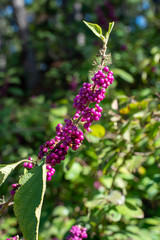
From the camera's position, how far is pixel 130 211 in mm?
1266

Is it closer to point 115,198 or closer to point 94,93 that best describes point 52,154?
point 94,93

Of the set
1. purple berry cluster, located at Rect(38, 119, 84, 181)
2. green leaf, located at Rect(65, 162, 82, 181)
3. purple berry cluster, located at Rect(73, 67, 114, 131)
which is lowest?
purple berry cluster, located at Rect(38, 119, 84, 181)

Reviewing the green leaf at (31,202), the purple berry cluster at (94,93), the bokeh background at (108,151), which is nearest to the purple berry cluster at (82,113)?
the purple berry cluster at (94,93)

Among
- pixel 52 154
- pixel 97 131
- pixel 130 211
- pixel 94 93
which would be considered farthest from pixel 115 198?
pixel 94 93

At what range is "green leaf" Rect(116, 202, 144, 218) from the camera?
1.23 m

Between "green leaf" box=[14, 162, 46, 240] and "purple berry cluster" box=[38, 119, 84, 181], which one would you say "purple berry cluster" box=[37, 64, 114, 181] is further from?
"green leaf" box=[14, 162, 46, 240]

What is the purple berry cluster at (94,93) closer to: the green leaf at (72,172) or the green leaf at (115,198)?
the green leaf at (115,198)

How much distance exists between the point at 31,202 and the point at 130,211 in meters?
0.78

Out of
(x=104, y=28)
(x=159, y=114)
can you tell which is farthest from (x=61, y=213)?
(x=104, y=28)

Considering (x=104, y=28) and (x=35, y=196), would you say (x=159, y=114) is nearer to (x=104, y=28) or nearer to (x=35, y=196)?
(x=35, y=196)

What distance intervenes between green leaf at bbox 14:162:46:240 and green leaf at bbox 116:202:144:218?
710mm

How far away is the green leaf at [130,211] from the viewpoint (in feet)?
A: 4.04

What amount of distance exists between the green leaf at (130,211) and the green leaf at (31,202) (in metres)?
0.71

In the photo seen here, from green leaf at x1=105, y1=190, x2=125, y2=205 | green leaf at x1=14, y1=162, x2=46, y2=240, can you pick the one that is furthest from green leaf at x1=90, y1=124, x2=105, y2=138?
green leaf at x1=14, y1=162, x2=46, y2=240
